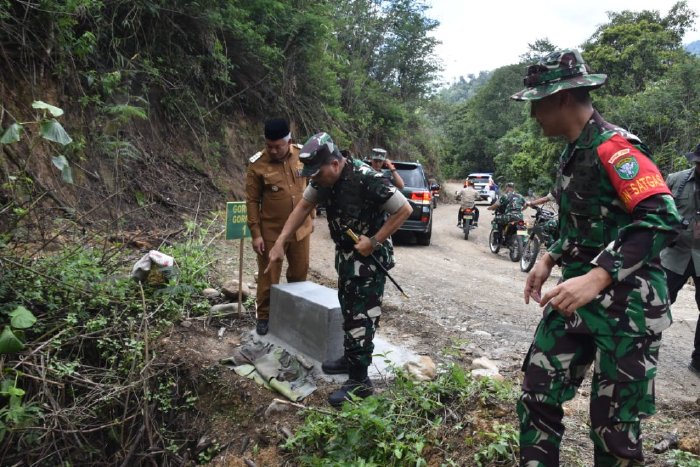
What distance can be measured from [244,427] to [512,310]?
11.3ft

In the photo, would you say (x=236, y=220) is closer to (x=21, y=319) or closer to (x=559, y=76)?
(x=21, y=319)

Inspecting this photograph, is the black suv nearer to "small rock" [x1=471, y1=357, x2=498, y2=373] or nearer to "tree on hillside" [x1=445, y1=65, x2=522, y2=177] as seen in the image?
"small rock" [x1=471, y1=357, x2=498, y2=373]

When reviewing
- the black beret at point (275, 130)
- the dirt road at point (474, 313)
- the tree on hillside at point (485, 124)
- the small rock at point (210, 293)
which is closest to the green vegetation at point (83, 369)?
the small rock at point (210, 293)

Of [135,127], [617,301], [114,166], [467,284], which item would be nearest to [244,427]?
[617,301]

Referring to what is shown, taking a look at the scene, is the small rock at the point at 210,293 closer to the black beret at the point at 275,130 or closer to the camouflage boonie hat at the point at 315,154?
the black beret at the point at 275,130

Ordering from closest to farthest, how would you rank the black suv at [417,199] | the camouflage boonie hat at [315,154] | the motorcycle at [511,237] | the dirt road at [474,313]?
the camouflage boonie hat at [315,154] < the dirt road at [474,313] < the motorcycle at [511,237] < the black suv at [417,199]

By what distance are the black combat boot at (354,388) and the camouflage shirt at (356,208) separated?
0.64 metres

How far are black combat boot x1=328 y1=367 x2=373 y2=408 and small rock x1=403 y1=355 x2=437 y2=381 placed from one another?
306mm

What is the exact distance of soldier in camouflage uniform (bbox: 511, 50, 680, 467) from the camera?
1.64 metres

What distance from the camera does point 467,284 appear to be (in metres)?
6.89

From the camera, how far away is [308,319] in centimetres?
375

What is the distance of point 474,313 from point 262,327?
2.38 metres

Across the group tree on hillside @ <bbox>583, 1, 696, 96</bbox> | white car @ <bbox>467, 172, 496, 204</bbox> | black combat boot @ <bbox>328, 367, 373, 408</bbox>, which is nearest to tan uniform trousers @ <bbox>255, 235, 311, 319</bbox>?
black combat boot @ <bbox>328, 367, 373, 408</bbox>

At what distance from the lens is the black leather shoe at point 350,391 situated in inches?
121
